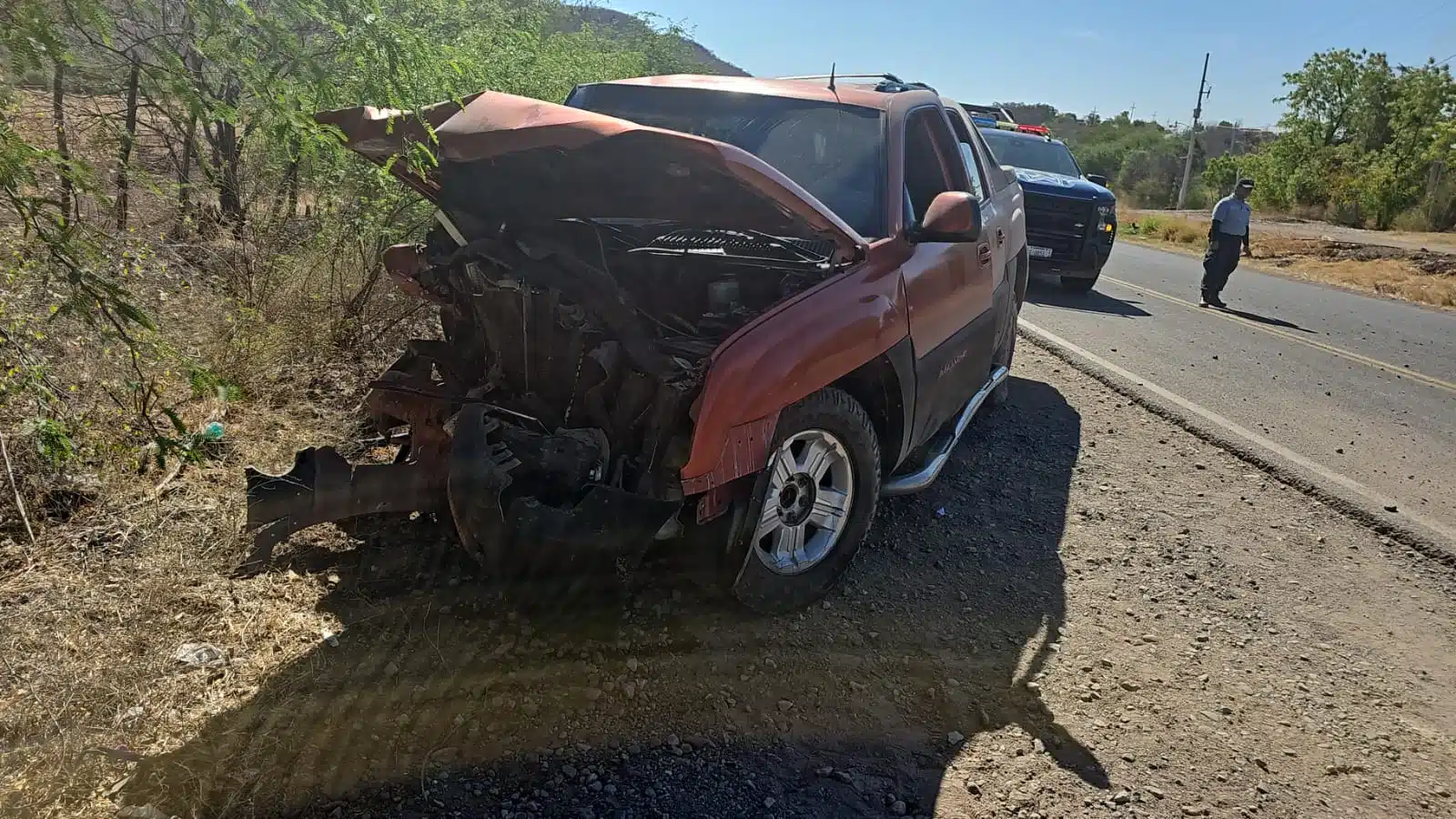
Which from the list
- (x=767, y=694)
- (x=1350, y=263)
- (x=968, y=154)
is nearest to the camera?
(x=767, y=694)

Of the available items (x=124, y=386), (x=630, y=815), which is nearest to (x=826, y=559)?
(x=630, y=815)

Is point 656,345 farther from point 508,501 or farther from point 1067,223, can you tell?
point 1067,223

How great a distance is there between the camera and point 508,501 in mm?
2828

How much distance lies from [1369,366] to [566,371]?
9.87m

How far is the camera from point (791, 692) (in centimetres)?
315

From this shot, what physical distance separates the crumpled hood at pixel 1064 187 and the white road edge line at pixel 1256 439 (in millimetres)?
4242

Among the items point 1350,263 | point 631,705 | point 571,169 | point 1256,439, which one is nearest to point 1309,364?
point 1256,439

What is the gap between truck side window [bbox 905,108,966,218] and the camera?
4.57 meters

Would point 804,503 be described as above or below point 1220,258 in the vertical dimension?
below

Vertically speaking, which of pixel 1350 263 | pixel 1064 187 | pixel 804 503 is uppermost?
pixel 1064 187

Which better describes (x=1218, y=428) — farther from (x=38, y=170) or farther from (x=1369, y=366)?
(x=38, y=170)

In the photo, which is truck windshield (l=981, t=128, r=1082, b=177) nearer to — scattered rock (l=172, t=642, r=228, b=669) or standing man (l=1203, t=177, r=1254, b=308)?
standing man (l=1203, t=177, r=1254, b=308)

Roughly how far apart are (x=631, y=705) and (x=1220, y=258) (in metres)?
13.2

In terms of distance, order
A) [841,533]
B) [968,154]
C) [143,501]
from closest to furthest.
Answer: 1. [841,533]
2. [143,501]
3. [968,154]
